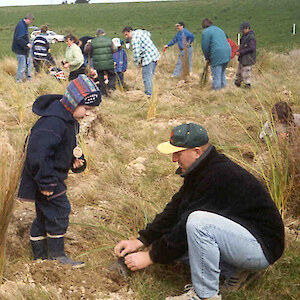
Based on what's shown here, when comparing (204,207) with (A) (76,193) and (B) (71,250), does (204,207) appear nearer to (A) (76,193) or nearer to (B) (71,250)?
(B) (71,250)

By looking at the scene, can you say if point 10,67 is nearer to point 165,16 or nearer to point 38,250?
point 38,250

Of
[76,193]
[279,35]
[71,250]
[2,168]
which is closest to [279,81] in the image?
[76,193]

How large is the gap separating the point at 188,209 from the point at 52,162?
0.93 metres

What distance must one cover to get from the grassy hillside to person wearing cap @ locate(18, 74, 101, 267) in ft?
86.2

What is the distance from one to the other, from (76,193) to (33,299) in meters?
1.70

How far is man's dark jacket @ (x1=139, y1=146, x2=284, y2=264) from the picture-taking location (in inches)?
84.3

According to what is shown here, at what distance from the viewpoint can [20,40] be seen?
28.8 feet

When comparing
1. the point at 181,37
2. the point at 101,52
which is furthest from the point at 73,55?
the point at 181,37

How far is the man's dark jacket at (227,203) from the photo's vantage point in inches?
84.3

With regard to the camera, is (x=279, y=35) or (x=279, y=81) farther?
(x=279, y=35)

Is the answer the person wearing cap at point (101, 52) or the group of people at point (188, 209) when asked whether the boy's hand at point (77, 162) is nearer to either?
the group of people at point (188, 209)

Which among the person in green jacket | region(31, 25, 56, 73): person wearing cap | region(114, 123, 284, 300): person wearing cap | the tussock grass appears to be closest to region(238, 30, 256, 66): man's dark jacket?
the tussock grass

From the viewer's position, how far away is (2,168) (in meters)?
2.21

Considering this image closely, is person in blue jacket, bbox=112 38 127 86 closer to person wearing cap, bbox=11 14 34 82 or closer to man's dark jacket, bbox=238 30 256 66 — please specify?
person wearing cap, bbox=11 14 34 82
